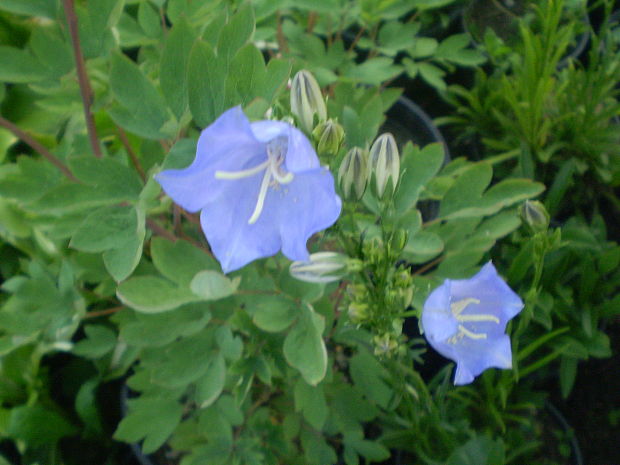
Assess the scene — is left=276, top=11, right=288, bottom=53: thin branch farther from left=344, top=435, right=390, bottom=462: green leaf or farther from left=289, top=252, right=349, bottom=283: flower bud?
left=344, top=435, right=390, bottom=462: green leaf

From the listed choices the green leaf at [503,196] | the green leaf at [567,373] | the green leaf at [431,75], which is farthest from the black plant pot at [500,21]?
the green leaf at [503,196]

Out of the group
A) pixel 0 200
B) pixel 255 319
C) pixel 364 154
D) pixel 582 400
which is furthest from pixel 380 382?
pixel 0 200

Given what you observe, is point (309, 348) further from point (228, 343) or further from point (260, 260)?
point (260, 260)

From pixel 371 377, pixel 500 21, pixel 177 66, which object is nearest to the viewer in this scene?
pixel 177 66

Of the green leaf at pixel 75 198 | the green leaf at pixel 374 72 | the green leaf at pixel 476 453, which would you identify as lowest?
the green leaf at pixel 476 453

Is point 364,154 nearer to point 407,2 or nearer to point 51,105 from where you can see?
point 51,105

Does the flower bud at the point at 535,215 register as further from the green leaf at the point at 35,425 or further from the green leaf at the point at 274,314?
the green leaf at the point at 35,425

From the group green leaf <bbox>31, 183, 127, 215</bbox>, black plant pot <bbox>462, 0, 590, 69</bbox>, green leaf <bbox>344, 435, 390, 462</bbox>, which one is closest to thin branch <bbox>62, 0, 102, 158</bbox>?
green leaf <bbox>31, 183, 127, 215</bbox>

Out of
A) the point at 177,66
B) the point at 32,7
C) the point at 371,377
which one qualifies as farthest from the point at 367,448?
the point at 32,7
